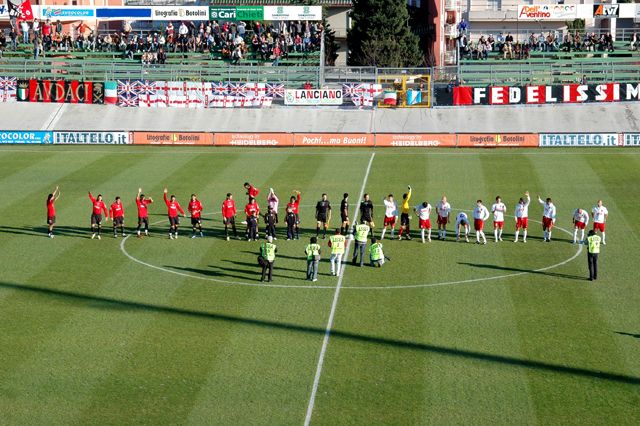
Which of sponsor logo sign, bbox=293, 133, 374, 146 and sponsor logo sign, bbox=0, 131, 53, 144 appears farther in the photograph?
sponsor logo sign, bbox=0, 131, 53, 144

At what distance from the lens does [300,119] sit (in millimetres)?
62719

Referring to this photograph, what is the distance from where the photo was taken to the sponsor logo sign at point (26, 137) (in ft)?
192

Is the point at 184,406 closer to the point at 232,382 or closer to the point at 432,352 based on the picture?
the point at 232,382

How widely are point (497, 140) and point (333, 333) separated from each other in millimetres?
33354

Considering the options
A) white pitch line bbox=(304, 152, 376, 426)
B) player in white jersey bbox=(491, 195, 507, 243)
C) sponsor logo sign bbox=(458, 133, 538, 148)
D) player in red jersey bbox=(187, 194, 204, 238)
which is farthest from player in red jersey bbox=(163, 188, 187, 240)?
sponsor logo sign bbox=(458, 133, 538, 148)

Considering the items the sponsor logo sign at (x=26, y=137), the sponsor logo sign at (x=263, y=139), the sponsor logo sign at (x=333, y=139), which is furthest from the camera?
the sponsor logo sign at (x=26, y=137)

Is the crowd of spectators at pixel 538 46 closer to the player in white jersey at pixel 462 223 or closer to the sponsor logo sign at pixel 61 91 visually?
the sponsor logo sign at pixel 61 91

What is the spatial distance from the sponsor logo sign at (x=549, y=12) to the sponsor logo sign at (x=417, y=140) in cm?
2059

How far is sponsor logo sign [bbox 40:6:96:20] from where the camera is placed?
71062mm

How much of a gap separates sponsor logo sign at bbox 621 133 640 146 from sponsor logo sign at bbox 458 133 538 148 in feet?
15.5

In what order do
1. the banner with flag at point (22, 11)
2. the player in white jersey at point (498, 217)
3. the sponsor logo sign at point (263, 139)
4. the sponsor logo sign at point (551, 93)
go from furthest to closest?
A: the banner with flag at point (22, 11) < the sponsor logo sign at point (551, 93) < the sponsor logo sign at point (263, 139) < the player in white jersey at point (498, 217)

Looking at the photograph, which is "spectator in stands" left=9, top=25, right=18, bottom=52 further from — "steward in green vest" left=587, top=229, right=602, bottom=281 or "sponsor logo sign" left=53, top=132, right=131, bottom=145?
"steward in green vest" left=587, top=229, right=602, bottom=281

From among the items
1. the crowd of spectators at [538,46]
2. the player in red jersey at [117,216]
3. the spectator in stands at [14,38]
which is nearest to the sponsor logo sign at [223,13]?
the spectator in stands at [14,38]

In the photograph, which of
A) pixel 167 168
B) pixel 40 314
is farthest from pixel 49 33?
pixel 40 314
